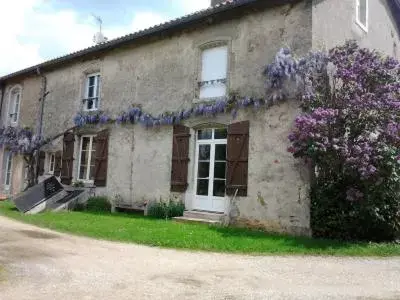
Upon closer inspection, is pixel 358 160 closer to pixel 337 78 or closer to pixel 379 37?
pixel 337 78

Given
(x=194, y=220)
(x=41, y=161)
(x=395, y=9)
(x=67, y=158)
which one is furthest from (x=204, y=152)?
(x=395, y=9)

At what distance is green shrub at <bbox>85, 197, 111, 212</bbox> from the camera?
13.3 meters

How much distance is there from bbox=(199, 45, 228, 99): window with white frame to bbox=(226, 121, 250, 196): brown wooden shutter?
126 cm

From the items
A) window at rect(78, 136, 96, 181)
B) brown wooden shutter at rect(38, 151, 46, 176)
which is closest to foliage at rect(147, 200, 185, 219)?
window at rect(78, 136, 96, 181)

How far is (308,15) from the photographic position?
9.85 m

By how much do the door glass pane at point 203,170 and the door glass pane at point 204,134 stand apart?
2.28 ft

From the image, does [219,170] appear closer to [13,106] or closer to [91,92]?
[91,92]

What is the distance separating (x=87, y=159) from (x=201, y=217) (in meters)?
5.75

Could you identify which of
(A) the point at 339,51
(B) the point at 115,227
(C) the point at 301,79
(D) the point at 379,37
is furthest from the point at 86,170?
(D) the point at 379,37

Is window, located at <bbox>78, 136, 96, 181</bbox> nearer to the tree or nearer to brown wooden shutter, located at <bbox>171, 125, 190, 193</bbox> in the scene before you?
the tree

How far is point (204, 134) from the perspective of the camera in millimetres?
11688

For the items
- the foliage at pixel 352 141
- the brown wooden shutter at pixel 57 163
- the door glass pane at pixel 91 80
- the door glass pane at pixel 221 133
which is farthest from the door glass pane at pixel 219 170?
the brown wooden shutter at pixel 57 163

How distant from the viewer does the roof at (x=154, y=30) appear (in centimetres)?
1083

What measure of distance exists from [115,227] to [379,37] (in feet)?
32.5
